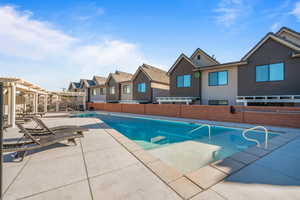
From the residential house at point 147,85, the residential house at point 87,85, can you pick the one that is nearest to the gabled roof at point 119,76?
the residential house at point 147,85

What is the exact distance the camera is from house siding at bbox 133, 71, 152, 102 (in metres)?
21.4

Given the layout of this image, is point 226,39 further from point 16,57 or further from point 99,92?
point 99,92

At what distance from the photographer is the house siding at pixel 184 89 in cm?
1644

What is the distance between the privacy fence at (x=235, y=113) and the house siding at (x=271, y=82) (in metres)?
2.88

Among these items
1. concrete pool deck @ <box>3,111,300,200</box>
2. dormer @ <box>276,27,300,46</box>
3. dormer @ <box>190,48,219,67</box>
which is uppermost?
dormer @ <box>276,27,300,46</box>

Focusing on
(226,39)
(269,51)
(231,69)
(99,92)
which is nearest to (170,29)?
(226,39)

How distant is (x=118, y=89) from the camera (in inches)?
1041

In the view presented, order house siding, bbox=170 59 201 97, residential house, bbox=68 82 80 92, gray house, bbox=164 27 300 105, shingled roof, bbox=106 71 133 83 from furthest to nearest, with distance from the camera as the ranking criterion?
residential house, bbox=68 82 80 92, shingled roof, bbox=106 71 133 83, house siding, bbox=170 59 201 97, gray house, bbox=164 27 300 105

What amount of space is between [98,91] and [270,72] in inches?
1174

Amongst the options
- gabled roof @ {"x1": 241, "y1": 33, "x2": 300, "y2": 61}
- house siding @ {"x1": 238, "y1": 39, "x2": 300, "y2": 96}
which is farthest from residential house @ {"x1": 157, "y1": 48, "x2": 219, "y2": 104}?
gabled roof @ {"x1": 241, "y1": 33, "x2": 300, "y2": 61}

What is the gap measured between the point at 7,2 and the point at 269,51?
18.6 meters

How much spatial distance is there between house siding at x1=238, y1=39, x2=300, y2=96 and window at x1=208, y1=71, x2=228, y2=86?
139cm

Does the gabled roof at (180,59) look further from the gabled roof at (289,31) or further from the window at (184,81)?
the gabled roof at (289,31)

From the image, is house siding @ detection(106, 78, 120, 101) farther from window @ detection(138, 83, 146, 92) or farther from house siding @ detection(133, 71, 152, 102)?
window @ detection(138, 83, 146, 92)
